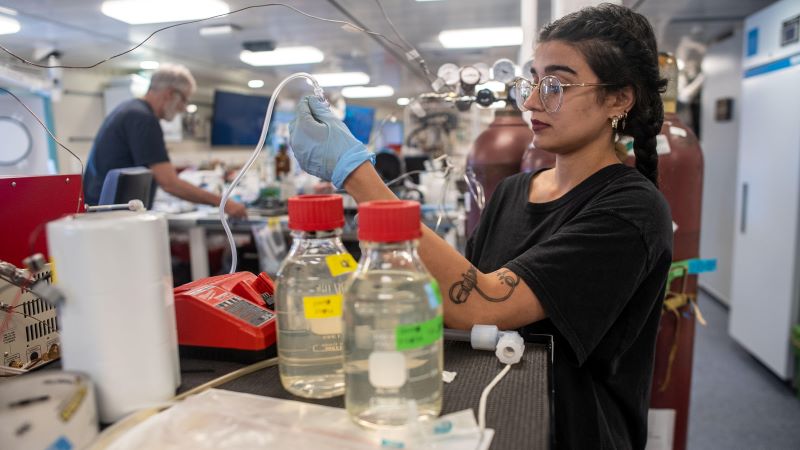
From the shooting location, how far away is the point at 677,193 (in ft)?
5.33

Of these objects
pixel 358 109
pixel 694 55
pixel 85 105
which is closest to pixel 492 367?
pixel 358 109

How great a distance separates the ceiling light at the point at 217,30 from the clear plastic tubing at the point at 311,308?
3.65 meters

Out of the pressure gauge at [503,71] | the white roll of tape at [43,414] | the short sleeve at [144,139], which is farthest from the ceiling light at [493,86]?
the short sleeve at [144,139]

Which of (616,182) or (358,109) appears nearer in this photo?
(616,182)

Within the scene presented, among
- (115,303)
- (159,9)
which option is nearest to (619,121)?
(115,303)

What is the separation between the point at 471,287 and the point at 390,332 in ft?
1.15

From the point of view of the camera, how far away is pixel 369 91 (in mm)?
8156

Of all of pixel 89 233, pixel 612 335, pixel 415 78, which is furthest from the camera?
pixel 415 78

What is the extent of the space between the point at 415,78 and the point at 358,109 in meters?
3.58

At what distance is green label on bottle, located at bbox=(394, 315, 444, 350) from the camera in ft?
1.64

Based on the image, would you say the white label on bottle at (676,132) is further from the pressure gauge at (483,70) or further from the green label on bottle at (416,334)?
the green label on bottle at (416,334)

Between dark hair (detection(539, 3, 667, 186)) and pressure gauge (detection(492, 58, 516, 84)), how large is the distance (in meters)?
0.66

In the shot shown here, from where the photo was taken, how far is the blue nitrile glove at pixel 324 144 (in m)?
0.83

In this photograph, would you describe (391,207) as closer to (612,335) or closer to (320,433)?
(320,433)
